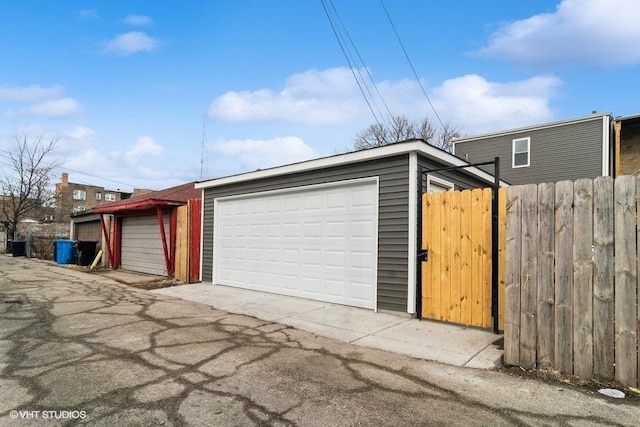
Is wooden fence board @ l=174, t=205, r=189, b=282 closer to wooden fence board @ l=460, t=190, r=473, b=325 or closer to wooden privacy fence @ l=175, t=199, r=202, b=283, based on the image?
wooden privacy fence @ l=175, t=199, r=202, b=283

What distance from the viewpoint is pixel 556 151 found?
16.4 meters

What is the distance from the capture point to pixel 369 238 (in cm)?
666

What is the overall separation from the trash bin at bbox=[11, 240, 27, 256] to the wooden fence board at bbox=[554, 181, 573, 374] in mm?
25896

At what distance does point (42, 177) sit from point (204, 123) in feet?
64.8

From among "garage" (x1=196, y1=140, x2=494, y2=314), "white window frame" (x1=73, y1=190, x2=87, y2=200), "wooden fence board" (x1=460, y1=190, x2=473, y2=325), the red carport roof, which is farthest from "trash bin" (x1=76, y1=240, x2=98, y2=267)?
"white window frame" (x1=73, y1=190, x2=87, y2=200)

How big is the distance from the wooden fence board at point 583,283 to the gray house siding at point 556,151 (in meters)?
12.1

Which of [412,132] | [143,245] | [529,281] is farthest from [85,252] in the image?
[412,132]

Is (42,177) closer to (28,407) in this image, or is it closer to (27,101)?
(27,101)

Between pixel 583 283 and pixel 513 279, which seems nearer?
pixel 583 283

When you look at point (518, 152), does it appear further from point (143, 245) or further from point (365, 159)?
point (143, 245)

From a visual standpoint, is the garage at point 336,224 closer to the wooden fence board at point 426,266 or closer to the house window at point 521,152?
the wooden fence board at point 426,266

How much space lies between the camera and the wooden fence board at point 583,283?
11.2 feet

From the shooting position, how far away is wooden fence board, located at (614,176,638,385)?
10.5ft

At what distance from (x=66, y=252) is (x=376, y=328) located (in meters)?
15.9
